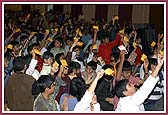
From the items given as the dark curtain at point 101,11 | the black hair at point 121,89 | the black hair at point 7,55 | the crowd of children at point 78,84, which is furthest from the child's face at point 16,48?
the dark curtain at point 101,11

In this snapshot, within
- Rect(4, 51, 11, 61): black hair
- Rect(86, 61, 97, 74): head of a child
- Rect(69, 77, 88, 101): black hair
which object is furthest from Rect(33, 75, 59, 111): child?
Rect(4, 51, 11, 61): black hair

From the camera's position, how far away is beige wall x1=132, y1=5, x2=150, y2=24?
10.9m

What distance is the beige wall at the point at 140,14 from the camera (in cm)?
1087

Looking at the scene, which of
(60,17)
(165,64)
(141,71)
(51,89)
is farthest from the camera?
(60,17)

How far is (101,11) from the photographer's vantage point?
1305 centimetres

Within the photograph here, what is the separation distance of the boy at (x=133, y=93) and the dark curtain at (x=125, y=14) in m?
8.27

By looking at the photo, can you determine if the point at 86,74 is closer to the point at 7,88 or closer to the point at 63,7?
the point at 7,88

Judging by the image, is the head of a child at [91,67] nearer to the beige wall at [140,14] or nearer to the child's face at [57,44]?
the child's face at [57,44]

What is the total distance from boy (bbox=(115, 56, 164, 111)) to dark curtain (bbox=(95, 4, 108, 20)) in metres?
9.65

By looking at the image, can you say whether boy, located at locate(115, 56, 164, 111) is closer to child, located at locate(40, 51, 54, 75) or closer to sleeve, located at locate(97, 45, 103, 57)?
child, located at locate(40, 51, 54, 75)

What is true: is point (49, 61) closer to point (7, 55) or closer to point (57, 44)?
point (7, 55)

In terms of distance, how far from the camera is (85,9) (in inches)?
555

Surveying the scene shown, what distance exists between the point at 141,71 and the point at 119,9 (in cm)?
754

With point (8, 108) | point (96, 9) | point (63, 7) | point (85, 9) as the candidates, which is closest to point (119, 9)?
point (96, 9)
